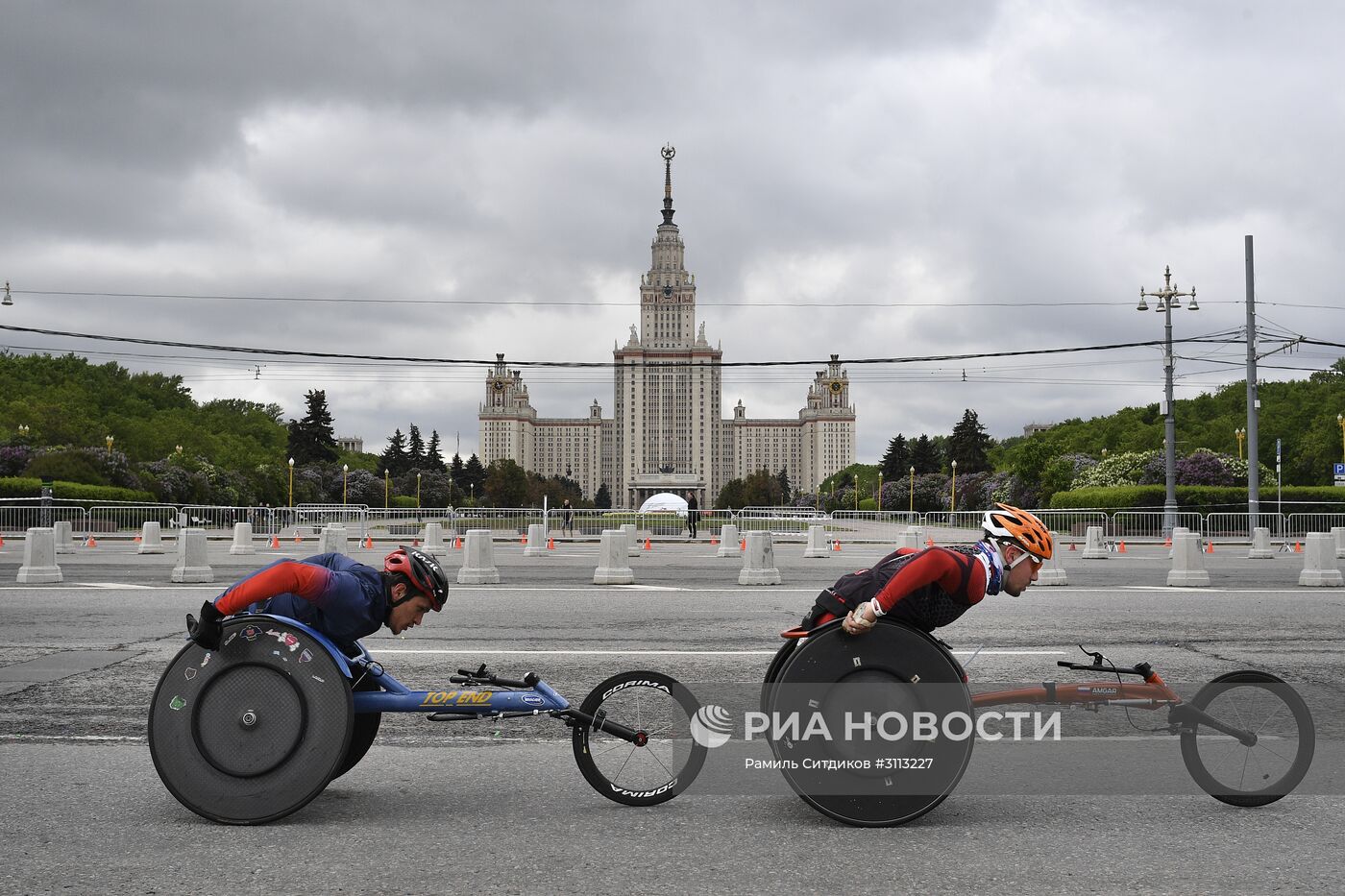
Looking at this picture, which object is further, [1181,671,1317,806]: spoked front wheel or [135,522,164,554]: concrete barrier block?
[135,522,164,554]: concrete barrier block

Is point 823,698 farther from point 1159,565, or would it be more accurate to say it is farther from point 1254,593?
point 1159,565

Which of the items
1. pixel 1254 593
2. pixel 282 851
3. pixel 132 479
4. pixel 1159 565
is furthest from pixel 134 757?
pixel 132 479

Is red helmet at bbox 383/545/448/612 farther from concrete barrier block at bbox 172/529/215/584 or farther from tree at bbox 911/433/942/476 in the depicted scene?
tree at bbox 911/433/942/476

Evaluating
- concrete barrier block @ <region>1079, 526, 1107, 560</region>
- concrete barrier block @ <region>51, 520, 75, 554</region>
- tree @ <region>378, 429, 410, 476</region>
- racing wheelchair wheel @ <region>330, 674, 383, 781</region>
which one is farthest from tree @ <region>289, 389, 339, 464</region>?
racing wheelchair wheel @ <region>330, 674, 383, 781</region>

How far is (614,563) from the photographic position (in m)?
18.4

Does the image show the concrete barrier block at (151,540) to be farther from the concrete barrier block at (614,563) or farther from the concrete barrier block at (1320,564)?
the concrete barrier block at (1320,564)

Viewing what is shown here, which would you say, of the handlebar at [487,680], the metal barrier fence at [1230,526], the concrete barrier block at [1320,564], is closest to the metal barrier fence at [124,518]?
the concrete barrier block at [1320,564]

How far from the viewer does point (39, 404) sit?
78125 millimetres

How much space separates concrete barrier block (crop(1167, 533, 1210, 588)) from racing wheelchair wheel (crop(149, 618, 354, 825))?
55.0 ft

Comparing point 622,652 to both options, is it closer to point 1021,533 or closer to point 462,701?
Result: point 462,701

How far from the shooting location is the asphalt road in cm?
417

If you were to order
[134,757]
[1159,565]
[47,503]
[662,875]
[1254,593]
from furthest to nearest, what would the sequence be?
[47,503] → [1159,565] → [1254,593] → [134,757] → [662,875]

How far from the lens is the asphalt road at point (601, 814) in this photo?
4172 mm

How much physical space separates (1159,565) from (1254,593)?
836 cm
